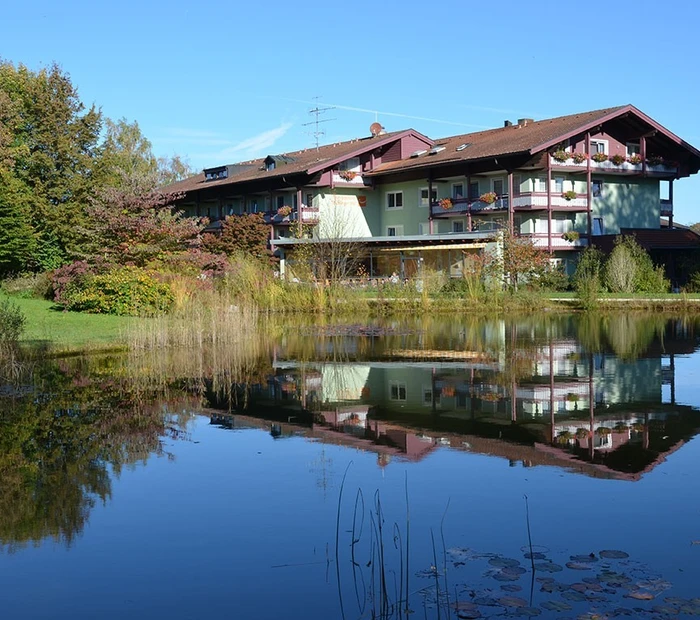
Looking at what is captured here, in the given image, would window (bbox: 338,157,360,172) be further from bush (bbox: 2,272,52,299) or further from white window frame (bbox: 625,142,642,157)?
bush (bbox: 2,272,52,299)

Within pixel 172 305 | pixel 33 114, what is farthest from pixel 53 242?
pixel 172 305

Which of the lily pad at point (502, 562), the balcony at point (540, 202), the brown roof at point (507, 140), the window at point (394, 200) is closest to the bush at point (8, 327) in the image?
the lily pad at point (502, 562)

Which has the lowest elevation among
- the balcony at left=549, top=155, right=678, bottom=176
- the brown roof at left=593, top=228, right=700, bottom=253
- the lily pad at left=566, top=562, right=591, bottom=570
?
the lily pad at left=566, top=562, right=591, bottom=570

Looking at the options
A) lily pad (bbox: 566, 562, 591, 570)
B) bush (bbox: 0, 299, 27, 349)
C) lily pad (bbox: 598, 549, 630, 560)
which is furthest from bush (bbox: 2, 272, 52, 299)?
lily pad (bbox: 566, 562, 591, 570)

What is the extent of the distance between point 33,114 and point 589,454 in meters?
45.4

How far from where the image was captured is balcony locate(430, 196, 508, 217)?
51.0m

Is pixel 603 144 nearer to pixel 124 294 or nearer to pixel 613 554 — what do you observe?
pixel 124 294

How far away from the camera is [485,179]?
5309 centimetres

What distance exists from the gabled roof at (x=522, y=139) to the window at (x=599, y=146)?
4.05 feet

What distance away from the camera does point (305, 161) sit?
59219 millimetres

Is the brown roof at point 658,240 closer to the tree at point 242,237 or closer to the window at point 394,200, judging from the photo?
the window at point 394,200

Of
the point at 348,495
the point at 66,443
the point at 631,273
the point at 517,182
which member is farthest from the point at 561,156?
the point at 348,495

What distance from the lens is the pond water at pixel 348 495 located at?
579cm

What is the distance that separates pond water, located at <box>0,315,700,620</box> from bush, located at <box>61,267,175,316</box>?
12.5m
